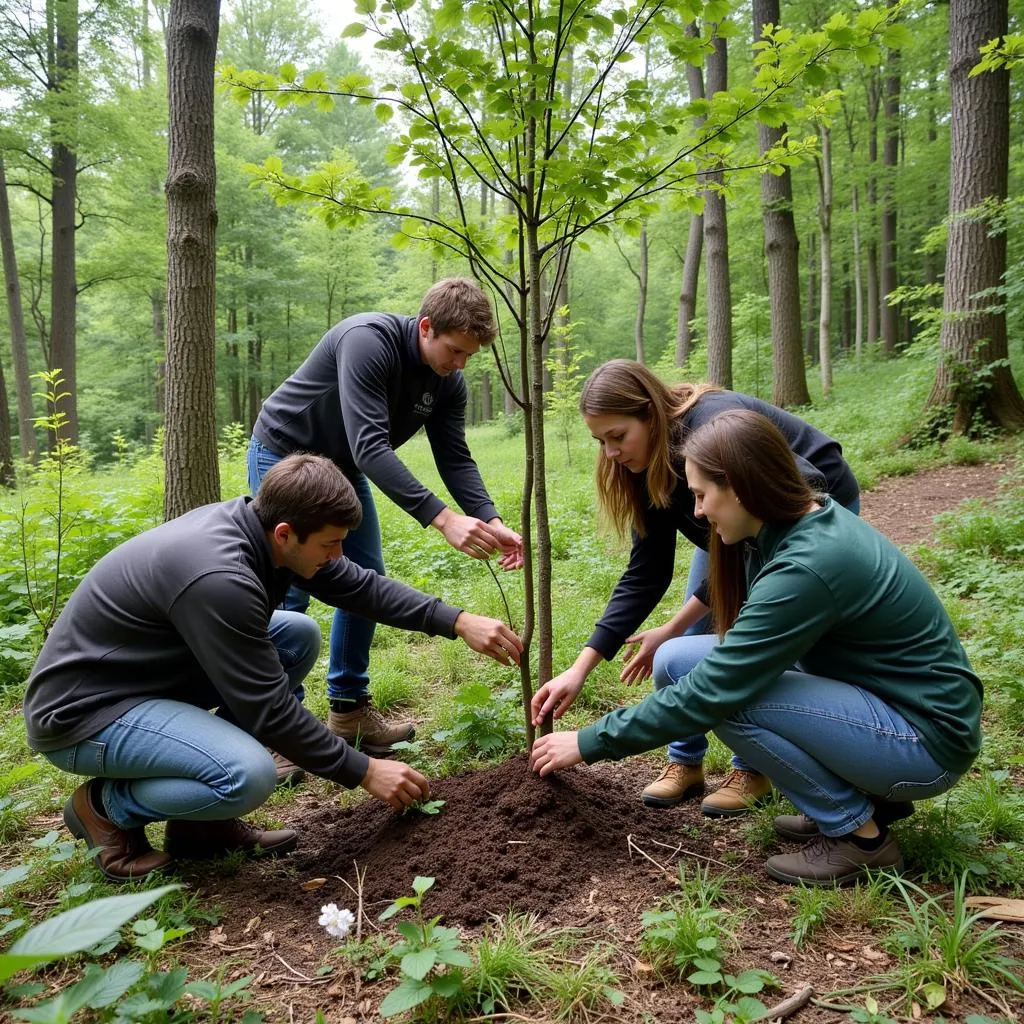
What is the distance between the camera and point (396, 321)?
9.97 feet

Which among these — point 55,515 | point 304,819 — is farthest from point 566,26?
point 55,515

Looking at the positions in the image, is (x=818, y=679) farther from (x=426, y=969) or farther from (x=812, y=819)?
(x=426, y=969)

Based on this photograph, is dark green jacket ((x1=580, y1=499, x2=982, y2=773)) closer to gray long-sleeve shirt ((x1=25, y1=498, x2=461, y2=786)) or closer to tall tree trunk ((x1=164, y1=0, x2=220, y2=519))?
gray long-sleeve shirt ((x1=25, y1=498, x2=461, y2=786))

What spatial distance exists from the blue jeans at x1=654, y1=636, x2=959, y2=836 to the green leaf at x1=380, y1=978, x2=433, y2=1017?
1111 mm

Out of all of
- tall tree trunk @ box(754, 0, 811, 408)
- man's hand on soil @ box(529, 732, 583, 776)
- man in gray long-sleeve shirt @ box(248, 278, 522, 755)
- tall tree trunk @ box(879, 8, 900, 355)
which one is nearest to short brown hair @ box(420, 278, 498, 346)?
man in gray long-sleeve shirt @ box(248, 278, 522, 755)

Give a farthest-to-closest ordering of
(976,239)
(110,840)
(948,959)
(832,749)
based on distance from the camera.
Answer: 1. (976,239)
2. (110,840)
3. (832,749)
4. (948,959)

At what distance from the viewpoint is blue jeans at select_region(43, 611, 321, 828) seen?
221cm

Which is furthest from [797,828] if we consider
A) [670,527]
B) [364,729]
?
[364,729]

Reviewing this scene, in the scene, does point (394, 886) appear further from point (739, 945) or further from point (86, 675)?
point (86, 675)

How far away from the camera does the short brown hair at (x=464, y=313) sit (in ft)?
8.98

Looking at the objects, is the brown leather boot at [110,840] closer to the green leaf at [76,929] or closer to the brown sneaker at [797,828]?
the green leaf at [76,929]

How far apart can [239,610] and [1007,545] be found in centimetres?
507

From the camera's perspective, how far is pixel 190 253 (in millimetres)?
4676

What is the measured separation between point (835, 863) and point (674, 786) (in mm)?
707
